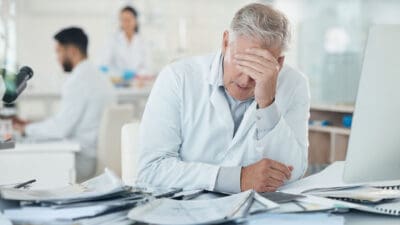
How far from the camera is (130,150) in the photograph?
2021mm

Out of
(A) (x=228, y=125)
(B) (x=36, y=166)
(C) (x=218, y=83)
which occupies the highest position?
(C) (x=218, y=83)

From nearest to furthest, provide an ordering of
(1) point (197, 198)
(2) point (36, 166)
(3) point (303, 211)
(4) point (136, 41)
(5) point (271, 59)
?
(3) point (303, 211) < (1) point (197, 198) < (5) point (271, 59) < (2) point (36, 166) < (4) point (136, 41)

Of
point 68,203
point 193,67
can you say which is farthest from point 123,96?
point 68,203

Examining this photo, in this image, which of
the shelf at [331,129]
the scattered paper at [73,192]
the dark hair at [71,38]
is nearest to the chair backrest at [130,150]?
the scattered paper at [73,192]

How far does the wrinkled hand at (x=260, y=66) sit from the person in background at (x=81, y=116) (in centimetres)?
210

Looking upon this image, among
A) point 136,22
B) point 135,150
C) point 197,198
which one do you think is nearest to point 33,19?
point 136,22

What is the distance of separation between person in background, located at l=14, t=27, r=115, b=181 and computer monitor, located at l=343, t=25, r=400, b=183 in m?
2.39

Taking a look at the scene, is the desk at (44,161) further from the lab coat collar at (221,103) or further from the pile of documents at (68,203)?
the pile of documents at (68,203)

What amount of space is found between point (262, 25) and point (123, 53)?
230 inches

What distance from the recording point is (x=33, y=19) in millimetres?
7473

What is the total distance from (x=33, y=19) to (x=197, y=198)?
6.40m

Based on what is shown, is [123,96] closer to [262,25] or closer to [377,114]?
[262,25]

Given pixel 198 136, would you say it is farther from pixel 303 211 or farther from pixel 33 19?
pixel 33 19

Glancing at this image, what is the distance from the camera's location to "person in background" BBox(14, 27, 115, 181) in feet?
12.2
